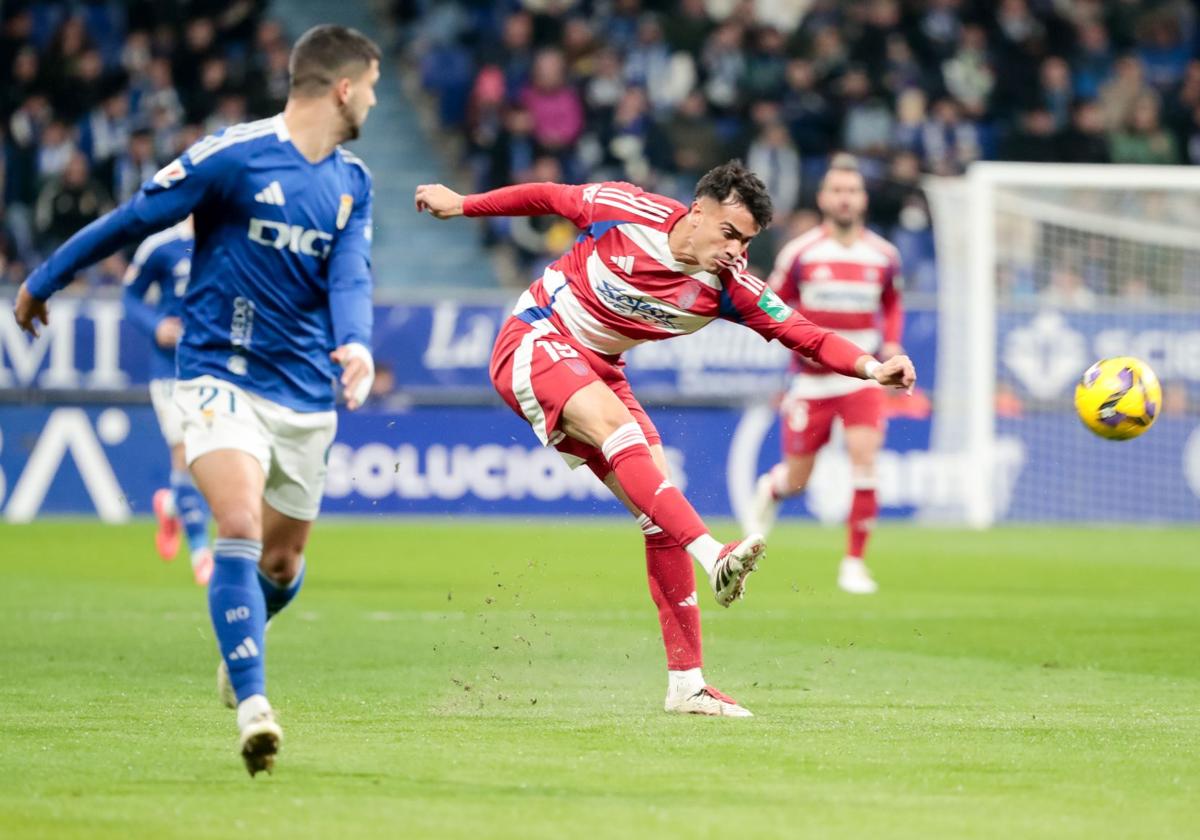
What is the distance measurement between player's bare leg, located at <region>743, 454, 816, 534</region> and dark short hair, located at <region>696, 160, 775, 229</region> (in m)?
5.92

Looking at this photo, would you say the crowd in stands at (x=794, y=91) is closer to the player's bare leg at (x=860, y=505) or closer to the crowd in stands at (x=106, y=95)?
the crowd in stands at (x=106, y=95)

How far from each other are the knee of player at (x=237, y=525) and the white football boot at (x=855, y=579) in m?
7.22

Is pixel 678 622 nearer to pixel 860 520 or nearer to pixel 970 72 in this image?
pixel 860 520

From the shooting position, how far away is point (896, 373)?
6.91 meters

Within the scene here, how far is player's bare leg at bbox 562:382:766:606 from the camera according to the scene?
655 centimetres

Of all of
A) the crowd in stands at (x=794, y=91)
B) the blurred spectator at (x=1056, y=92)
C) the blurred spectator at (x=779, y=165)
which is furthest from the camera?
the blurred spectator at (x=1056, y=92)

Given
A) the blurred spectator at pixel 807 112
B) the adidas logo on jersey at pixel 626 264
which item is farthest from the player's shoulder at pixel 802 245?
the blurred spectator at pixel 807 112

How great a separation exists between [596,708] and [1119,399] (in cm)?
318

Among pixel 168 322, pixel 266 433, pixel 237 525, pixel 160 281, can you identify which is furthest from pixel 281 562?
pixel 160 281

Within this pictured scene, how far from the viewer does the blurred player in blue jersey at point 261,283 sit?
6.04 meters

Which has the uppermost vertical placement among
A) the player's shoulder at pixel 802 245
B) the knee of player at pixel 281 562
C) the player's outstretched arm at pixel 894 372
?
the player's outstretched arm at pixel 894 372

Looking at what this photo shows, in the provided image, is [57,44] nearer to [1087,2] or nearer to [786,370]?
[786,370]

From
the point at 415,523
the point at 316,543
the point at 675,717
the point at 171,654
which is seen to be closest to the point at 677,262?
the point at 675,717

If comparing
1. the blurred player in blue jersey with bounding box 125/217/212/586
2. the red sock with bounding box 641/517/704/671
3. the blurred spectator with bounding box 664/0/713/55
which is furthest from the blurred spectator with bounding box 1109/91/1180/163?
the red sock with bounding box 641/517/704/671
